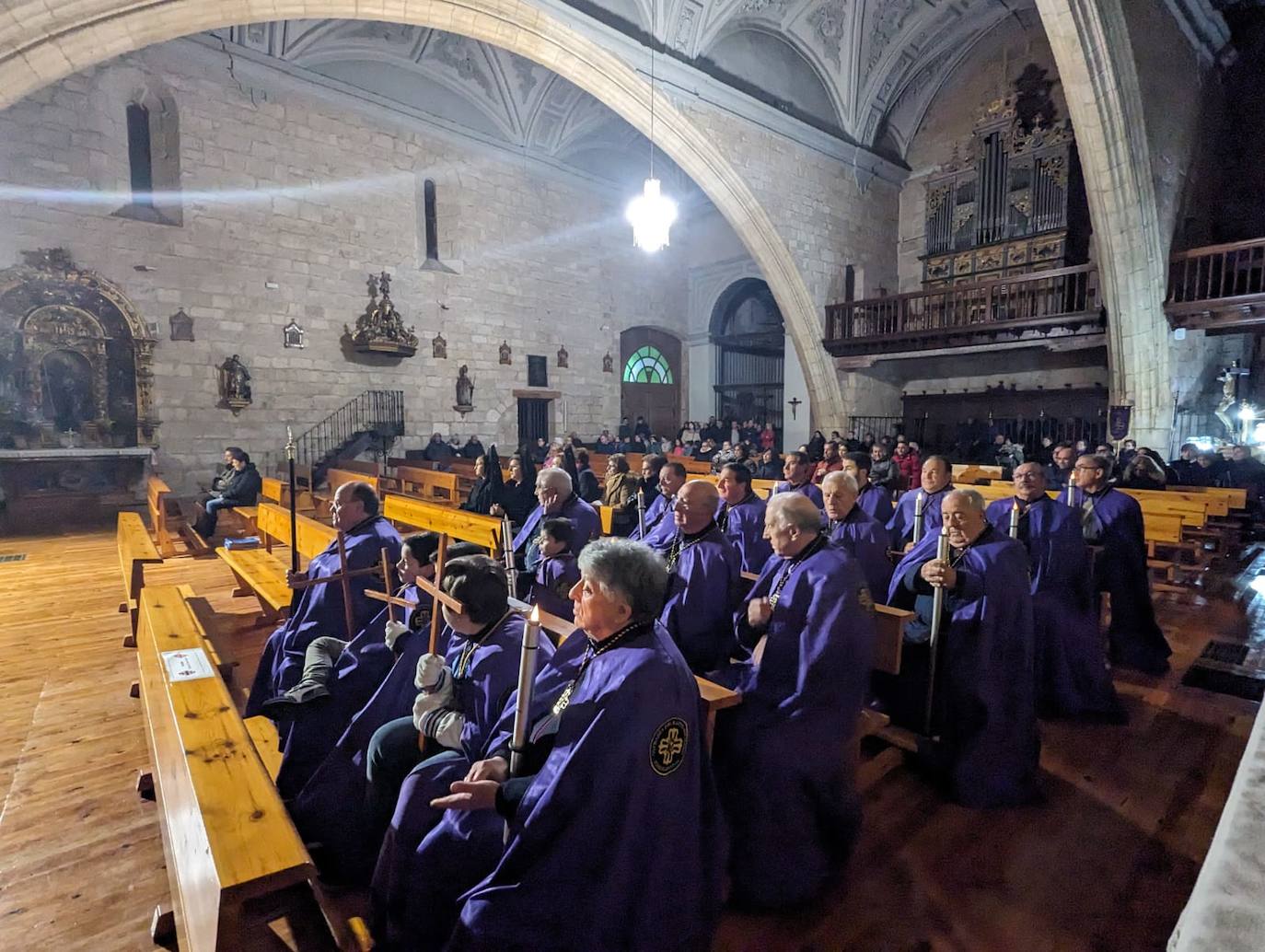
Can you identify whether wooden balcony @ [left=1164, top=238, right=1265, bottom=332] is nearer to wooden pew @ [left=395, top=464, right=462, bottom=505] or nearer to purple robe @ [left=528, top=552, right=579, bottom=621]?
purple robe @ [left=528, top=552, right=579, bottom=621]

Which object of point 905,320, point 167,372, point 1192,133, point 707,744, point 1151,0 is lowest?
point 707,744

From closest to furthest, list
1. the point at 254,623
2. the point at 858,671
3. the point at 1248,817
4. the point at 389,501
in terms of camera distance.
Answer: the point at 1248,817 < the point at 858,671 < the point at 254,623 < the point at 389,501

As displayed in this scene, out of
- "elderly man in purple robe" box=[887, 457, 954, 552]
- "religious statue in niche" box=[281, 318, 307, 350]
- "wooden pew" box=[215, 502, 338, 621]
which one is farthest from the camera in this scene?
"religious statue in niche" box=[281, 318, 307, 350]

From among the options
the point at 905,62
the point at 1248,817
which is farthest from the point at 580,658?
the point at 905,62

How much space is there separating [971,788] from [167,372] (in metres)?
13.3

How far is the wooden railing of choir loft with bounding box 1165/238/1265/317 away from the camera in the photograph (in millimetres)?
9398

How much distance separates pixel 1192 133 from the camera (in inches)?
463

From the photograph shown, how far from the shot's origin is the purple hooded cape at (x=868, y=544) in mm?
3975

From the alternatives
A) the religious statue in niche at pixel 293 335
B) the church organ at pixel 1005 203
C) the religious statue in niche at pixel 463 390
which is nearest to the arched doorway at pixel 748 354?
the church organ at pixel 1005 203

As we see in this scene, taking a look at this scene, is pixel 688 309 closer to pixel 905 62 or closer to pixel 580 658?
pixel 905 62

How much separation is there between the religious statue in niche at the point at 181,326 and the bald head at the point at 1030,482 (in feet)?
42.4

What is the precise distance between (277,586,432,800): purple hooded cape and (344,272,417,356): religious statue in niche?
11942 millimetres

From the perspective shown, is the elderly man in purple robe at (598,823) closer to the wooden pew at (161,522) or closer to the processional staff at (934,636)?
the processional staff at (934,636)

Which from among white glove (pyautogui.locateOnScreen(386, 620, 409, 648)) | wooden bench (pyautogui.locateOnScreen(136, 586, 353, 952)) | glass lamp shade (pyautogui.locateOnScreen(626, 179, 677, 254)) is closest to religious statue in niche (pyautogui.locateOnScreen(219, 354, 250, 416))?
glass lamp shade (pyautogui.locateOnScreen(626, 179, 677, 254))
